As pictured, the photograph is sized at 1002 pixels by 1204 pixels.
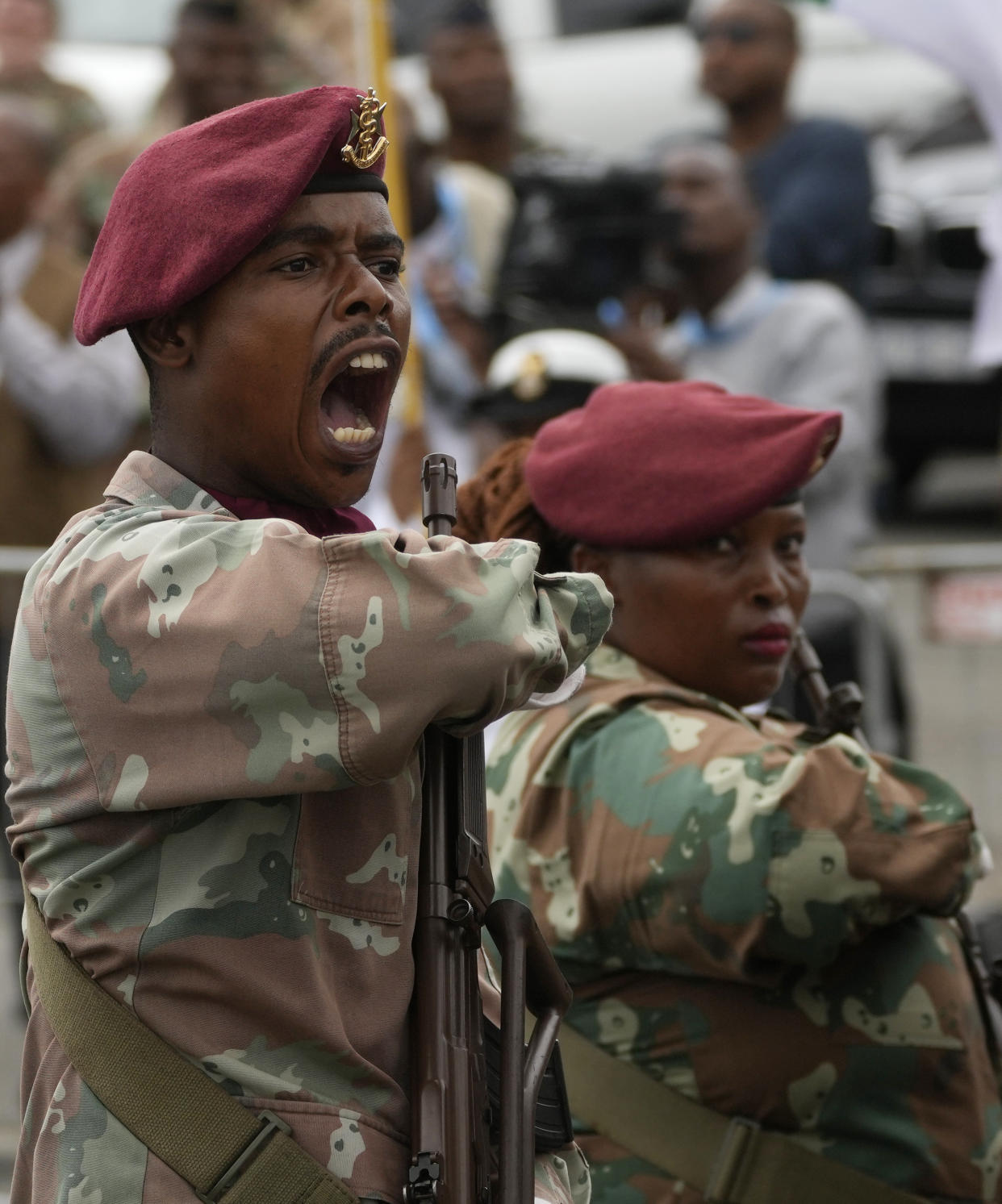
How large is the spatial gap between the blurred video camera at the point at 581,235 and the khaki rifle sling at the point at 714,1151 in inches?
149

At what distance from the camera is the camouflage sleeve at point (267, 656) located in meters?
2.00

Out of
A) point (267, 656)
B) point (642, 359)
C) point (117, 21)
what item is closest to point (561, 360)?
point (642, 359)

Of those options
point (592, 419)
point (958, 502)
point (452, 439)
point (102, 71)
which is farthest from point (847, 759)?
point (958, 502)

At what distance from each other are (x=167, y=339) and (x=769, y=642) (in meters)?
1.28

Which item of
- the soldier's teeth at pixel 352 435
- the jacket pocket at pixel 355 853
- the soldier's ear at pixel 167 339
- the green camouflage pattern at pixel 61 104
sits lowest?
the green camouflage pattern at pixel 61 104

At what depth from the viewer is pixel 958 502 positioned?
504 inches

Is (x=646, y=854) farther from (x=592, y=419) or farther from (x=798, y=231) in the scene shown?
(x=798, y=231)

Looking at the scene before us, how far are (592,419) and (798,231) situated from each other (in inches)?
186

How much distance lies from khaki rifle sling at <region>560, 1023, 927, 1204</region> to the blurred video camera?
3781 mm

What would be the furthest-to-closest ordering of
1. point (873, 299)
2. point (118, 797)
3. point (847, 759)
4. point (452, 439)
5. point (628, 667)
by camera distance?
point (873, 299) < point (452, 439) < point (628, 667) < point (847, 759) < point (118, 797)

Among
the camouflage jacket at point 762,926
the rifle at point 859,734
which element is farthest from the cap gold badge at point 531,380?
the camouflage jacket at point 762,926

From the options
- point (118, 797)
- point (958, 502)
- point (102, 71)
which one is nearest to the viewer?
point (118, 797)

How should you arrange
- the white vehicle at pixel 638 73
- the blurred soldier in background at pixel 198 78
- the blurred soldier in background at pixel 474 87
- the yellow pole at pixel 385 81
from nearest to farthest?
the yellow pole at pixel 385 81 < the blurred soldier in background at pixel 198 78 < the blurred soldier in background at pixel 474 87 < the white vehicle at pixel 638 73

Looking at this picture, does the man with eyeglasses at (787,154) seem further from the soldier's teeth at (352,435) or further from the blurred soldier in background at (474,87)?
the soldier's teeth at (352,435)
